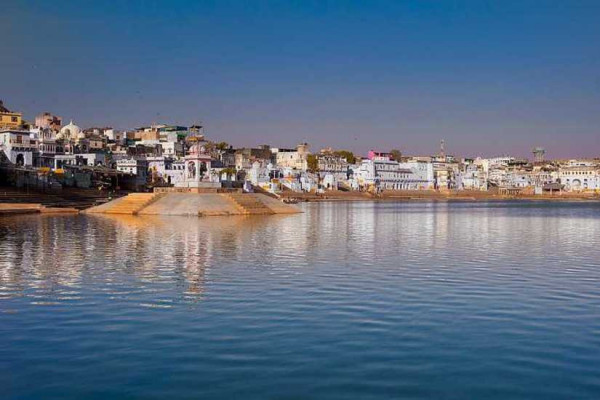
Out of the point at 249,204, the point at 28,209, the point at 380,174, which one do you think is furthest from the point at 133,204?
the point at 380,174

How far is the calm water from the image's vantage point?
1086cm

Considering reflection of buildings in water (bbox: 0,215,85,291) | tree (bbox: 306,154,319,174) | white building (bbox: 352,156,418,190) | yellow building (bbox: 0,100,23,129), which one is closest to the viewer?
reflection of buildings in water (bbox: 0,215,85,291)

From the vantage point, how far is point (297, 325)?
49.4 feet

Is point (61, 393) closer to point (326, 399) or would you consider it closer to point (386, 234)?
point (326, 399)

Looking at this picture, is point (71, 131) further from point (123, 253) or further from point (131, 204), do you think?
point (123, 253)

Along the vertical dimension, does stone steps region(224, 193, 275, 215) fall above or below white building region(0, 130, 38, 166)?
below

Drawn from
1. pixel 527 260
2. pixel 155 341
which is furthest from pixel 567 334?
pixel 527 260

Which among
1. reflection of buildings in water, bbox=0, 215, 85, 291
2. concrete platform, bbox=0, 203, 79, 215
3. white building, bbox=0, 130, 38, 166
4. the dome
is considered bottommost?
reflection of buildings in water, bbox=0, 215, 85, 291

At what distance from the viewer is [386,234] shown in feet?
147

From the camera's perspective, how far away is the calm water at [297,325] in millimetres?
10859

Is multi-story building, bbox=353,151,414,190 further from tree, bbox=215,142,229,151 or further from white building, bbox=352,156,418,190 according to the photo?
tree, bbox=215,142,229,151

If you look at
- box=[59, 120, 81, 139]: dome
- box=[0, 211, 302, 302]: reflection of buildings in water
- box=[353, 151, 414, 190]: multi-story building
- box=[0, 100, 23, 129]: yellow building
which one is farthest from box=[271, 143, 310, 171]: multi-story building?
box=[0, 211, 302, 302]: reflection of buildings in water

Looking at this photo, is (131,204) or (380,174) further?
(380,174)

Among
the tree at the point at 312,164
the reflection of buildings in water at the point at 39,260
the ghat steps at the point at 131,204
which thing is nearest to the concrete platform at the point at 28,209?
the ghat steps at the point at 131,204
